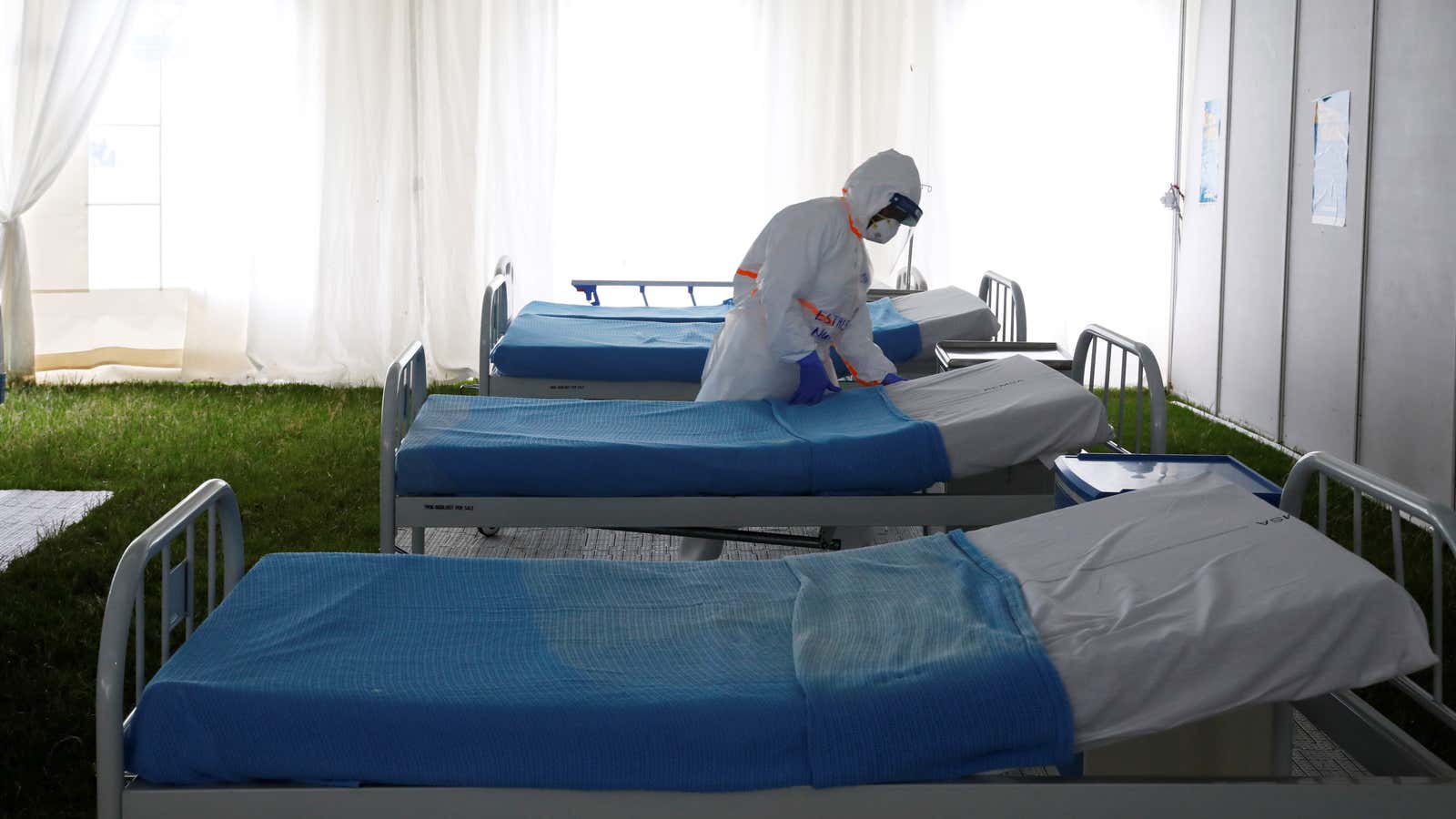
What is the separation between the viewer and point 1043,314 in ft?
24.2

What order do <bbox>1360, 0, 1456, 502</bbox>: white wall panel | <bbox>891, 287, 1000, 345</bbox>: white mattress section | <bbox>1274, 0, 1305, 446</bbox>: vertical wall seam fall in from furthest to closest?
<bbox>1274, 0, 1305, 446</bbox>: vertical wall seam, <bbox>891, 287, 1000, 345</bbox>: white mattress section, <bbox>1360, 0, 1456, 502</bbox>: white wall panel

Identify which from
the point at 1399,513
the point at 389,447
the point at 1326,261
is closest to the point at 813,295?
the point at 389,447

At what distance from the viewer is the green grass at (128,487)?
286cm

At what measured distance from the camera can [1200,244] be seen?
675 centimetres

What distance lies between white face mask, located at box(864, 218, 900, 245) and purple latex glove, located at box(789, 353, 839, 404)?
0.44m

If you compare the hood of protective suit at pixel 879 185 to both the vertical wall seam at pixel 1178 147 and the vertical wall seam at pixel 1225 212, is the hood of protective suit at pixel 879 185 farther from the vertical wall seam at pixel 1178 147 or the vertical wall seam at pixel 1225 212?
the vertical wall seam at pixel 1178 147

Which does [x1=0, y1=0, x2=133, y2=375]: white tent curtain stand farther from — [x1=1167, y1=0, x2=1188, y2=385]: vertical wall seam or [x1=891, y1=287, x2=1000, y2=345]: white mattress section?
[x1=1167, y1=0, x2=1188, y2=385]: vertical wall seam

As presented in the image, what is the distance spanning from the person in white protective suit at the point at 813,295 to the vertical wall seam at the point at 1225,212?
2994 mm

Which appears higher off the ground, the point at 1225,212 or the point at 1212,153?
the point at 1212,153

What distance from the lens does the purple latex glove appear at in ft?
12.6

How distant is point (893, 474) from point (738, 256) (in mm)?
4264

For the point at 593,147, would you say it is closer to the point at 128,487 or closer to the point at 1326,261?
the point at 128,487

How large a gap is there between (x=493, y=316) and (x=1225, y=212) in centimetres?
356

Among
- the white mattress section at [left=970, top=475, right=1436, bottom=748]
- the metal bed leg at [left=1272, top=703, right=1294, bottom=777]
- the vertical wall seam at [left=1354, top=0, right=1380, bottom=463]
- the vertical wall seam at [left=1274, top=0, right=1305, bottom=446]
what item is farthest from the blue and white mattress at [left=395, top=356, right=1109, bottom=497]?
the vertical wall seam at [left=1274, top=0, right=1305, bottom=446]
